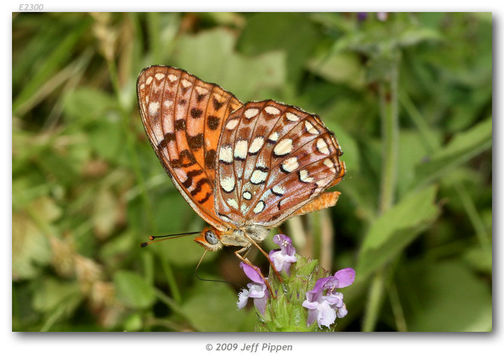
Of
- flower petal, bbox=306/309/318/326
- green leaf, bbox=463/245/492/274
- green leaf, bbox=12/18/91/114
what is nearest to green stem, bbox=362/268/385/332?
green leaf, bbox=463/245/492/274

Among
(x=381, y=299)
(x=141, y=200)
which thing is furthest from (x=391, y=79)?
(x=141, y=200)

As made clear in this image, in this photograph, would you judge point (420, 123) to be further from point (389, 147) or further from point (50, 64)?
point (50, 64)

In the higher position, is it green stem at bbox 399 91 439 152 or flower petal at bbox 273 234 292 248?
green stem at bbox 399 91 439 152

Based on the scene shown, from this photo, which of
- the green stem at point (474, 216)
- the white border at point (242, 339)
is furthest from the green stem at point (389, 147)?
the green stem at point (474, 216)

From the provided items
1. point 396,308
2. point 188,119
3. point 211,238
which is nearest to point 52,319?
point 211,238

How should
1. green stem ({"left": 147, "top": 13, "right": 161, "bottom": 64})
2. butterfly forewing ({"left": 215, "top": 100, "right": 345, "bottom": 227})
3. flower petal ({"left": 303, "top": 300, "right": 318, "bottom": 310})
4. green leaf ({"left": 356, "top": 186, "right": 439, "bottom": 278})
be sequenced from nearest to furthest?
flower petal ({"left": 303, "top": 300, "right": 318, "bottom": 310}) → butterfly forewing ({"left": 215, "top": 100, "right": 345, "bottom": 227}) → green leaf ({"left": 356, "top": 186, "right": 439, "bottom": 278}) → green stem ({"left": 147, "top": 13, "right": 161, "bottom": 64})

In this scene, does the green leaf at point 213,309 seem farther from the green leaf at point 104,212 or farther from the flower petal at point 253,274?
the green leaf at point 104,212

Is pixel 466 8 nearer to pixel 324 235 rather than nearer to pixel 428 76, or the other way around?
pixel 428 76

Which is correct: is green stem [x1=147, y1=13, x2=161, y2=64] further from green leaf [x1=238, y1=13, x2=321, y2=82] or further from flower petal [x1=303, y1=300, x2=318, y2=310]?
flower petal [x1=303, y1=300, x2=318, y2=310]
